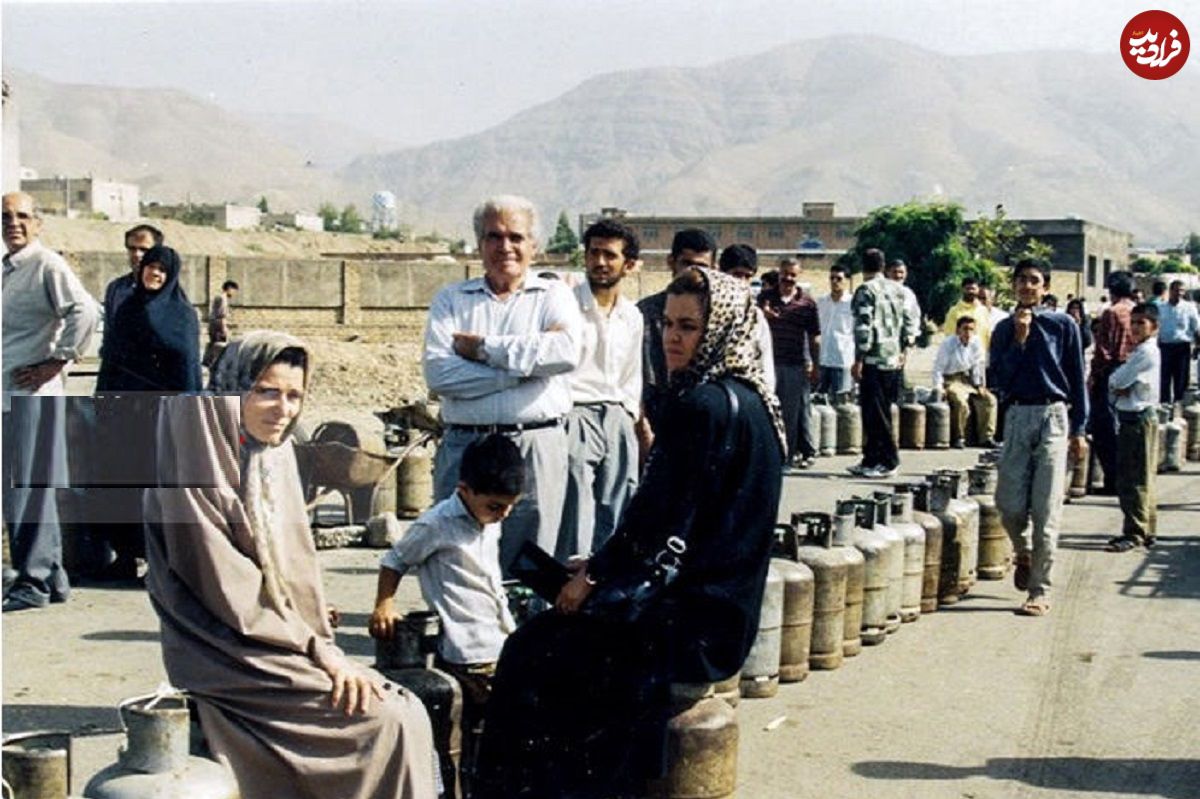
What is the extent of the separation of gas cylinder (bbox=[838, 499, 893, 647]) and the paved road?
0.40 feet

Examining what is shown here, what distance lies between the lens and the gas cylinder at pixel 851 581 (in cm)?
718

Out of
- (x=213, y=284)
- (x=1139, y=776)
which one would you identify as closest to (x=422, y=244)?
(x=213, y=284)

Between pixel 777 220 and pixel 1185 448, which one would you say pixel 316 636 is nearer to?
pixel 1185 448

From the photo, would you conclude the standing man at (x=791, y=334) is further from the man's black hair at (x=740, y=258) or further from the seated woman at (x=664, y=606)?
the seated woman at (x=664, y=606)

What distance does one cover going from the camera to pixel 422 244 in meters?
82.0

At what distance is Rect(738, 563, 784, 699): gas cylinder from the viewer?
661 cm

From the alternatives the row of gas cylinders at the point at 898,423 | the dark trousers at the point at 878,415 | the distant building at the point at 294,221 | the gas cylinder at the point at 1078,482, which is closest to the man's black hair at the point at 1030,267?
the gas cylinder at the point at 1078,482

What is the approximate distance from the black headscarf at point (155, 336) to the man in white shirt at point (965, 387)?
31.4ft

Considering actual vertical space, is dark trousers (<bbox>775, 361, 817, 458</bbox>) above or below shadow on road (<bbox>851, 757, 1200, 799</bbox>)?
above

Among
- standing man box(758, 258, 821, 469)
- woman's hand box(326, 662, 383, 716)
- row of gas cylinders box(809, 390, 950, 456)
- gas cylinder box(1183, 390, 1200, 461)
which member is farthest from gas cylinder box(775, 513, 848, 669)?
gas cylinder box(1183, 390, 1200, 461)

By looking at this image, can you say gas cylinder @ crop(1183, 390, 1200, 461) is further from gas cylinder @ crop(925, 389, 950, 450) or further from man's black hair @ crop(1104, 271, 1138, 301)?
man's black hair @ crop(1104, 271, 1138, 301)

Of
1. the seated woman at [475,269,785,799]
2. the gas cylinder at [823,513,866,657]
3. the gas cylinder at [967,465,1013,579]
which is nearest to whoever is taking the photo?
the seated woman at [475,269,785,799]

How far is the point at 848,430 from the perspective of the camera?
15664 millimetres

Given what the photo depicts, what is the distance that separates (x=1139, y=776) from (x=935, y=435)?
33.8ft
